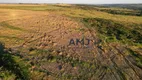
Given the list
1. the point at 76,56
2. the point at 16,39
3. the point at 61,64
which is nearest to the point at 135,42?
the point at 76,56

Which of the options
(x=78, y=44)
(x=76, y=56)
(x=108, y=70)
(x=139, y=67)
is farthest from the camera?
(x=78, y=44)

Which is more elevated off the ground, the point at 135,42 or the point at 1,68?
the point at 1,68

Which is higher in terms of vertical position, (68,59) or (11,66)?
(11,66)

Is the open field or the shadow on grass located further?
the open field

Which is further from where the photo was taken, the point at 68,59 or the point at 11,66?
the point at 68,59

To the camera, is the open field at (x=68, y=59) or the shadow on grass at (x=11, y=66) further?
the open field at (x=68, y=59)

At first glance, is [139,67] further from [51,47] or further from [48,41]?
[48,41]

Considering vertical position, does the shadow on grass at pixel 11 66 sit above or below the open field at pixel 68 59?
above

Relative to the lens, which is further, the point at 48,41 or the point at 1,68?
the point at 48,41

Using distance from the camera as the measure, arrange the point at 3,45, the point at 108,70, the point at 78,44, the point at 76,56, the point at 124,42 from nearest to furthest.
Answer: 1. the point at 108,70
2. the point at 76,56
3. the point at 3,45
4. the point at 78,44
5. the point at 124,42

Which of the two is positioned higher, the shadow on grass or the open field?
the shadow on grass
